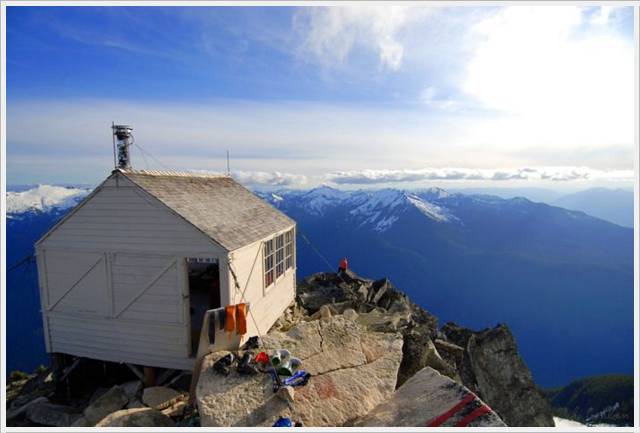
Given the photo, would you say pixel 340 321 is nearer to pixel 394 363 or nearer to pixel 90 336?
pixel 394 363

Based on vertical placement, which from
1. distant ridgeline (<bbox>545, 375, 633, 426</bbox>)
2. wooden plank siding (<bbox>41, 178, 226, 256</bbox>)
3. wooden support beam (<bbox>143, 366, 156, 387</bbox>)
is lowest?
distant ridgeline (<bbox>545, 375, 633, 426</bbox>)

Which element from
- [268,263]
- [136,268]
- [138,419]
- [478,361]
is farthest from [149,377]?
[478,361]

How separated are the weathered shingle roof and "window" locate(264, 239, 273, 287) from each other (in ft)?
1.81

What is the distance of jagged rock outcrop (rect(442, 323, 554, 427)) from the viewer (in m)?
14.1

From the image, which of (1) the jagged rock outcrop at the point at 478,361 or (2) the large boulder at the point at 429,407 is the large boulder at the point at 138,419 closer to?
(2) the large boulder at the point at 429,407

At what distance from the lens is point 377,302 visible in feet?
71.6

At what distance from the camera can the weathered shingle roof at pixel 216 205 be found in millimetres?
11867

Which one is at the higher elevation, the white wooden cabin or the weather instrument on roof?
the weather instrument on roof

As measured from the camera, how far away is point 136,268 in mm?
11891

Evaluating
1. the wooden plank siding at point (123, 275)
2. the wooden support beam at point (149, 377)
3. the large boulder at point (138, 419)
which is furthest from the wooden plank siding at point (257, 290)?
the large boulder at point (138, 419)

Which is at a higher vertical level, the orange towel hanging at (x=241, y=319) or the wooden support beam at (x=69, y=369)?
the orange towel hanging at (x=241, y=319)

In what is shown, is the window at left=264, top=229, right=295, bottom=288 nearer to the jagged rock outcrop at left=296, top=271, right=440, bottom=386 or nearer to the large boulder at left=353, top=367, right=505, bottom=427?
the jagged rock outcrop at left=296, top=271, right=440, bottom=386

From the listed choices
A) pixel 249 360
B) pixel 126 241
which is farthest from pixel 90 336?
pixel 249 360

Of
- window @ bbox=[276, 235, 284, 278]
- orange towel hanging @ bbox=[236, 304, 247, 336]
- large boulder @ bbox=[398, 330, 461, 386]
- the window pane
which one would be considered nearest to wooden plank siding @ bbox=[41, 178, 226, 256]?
orange towel hanging @ bbox=[236, 304, 247, 336]
